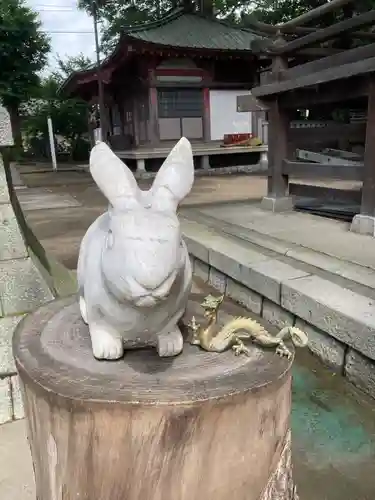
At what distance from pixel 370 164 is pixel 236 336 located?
11.8ft

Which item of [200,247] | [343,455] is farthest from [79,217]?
[343,455]

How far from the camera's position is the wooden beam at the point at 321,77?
401 cm

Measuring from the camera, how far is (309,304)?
2658mm

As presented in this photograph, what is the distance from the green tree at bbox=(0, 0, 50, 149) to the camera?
60.5 ft

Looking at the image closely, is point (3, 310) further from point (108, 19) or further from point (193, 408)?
point (108, 19)

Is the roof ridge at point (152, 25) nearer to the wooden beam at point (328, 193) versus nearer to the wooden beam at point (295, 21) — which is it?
the wooden beam at point (295, 21)

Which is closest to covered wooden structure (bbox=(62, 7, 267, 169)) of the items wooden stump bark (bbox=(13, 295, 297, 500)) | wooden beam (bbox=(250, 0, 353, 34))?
wooden beam (bbox=(250, 0, 353, 34))

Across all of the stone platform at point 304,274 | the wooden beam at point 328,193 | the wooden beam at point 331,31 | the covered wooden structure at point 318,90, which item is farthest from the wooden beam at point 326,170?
the wooden beam at point 331,31

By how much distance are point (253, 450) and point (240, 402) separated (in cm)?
19

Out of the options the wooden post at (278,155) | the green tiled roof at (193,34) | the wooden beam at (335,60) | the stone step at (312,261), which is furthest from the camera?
the green tiled roof at (193,34)

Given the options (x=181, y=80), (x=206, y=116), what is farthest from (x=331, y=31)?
(x=206, y=116)

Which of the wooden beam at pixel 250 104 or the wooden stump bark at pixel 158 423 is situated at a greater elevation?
the wooden beam at pixel 250 104

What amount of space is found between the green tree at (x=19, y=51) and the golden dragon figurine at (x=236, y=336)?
19396mm

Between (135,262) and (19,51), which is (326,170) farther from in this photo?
(19,51)
